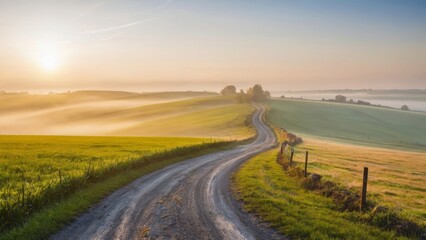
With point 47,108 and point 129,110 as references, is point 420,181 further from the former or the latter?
point 47,108

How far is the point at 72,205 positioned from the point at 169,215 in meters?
5.25

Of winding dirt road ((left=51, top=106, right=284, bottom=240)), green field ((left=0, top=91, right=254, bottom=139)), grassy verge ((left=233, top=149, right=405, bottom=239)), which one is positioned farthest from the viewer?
green field ((left=0, top=91, right=254, bottom=139))

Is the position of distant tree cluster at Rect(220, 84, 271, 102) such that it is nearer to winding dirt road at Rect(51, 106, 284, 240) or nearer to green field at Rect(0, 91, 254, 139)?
green field at Rect(0, 91, 254, 139)

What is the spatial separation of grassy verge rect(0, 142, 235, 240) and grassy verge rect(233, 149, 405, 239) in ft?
27.6

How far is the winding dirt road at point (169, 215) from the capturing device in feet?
43.5

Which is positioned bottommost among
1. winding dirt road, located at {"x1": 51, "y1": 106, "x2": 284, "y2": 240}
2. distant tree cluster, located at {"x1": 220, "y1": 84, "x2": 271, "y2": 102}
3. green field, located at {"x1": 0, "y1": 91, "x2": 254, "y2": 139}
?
green field, located at {"x1": 0, "y1": 91, "x2": 254, "y2": 139}

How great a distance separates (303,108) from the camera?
518 ft

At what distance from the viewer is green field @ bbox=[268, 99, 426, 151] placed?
318 feet

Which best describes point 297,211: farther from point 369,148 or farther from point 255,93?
point 255,93

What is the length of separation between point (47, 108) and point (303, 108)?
505 feet

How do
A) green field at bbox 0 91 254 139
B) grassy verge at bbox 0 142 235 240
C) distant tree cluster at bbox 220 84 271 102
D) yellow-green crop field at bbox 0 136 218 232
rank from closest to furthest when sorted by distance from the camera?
1. grassy verge at bbox 0 142 235 240
2. yellow-green crop field at bbox 0 136 218 232
3. green field at bbox 0 91 254 139
4. distant tree cluster at bbox 220 84 271 102

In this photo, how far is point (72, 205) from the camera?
54.4 feet

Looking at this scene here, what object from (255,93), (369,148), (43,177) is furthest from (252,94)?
(43,177)

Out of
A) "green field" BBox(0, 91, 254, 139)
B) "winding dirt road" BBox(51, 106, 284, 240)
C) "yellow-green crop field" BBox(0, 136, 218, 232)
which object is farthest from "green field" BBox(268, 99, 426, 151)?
"winding dirt road" BBox(51, 106, 284, 240)
